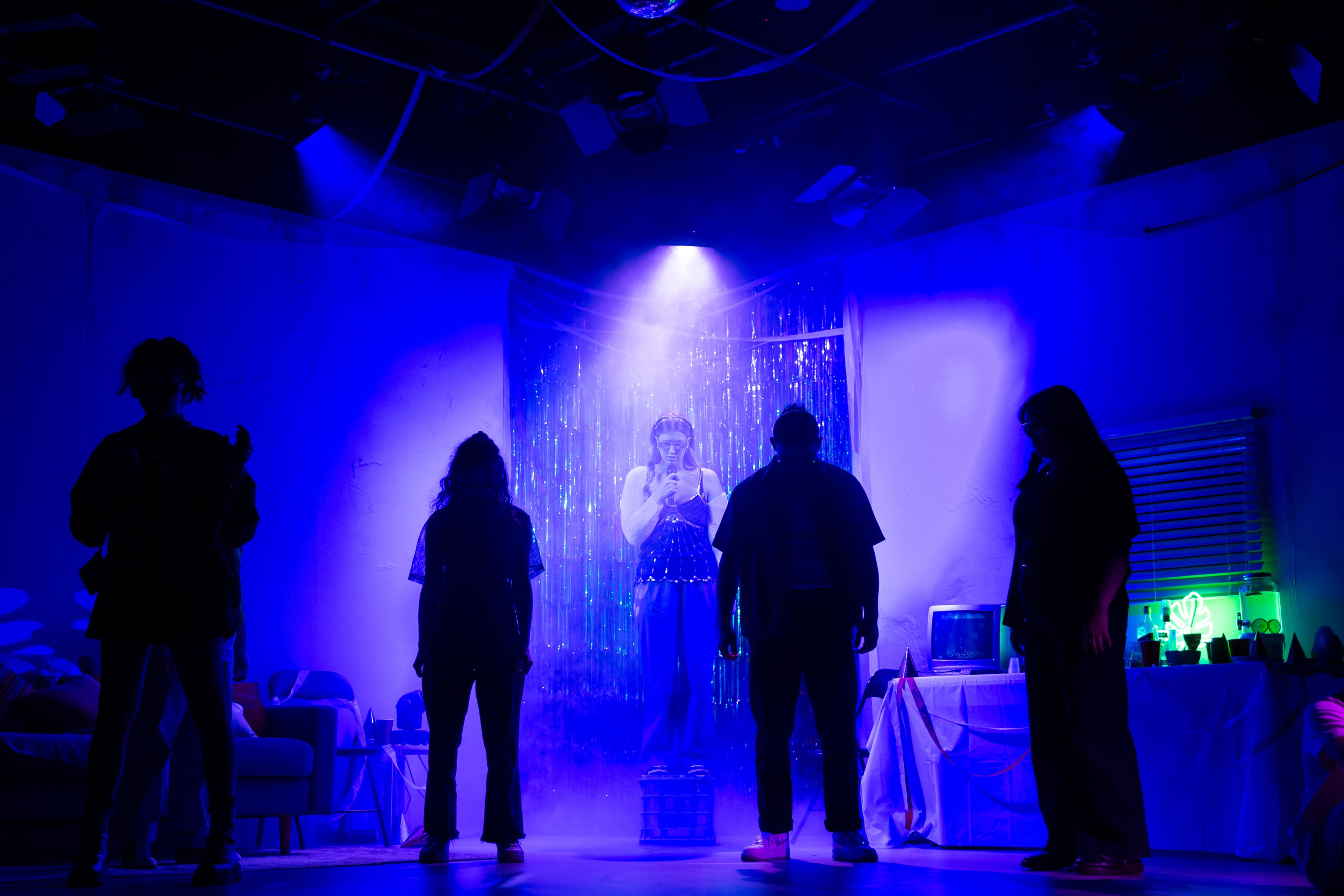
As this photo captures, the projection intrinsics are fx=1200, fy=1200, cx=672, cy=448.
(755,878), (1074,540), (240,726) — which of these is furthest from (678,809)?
(1074,540)

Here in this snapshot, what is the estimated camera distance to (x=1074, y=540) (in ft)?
11.1

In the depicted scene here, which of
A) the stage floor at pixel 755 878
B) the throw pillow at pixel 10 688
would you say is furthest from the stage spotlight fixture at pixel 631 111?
the throw pillow at pixel 10 688

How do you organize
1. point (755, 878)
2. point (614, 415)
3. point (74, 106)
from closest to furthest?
point (755, 878) → point (74, 106) → point (614, 415)

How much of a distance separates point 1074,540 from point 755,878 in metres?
1.28

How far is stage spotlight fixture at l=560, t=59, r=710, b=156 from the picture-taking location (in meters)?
5.37

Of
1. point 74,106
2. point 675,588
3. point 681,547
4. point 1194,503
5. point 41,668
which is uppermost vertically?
point 74,106

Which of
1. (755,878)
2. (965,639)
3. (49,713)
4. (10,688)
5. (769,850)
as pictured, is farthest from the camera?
(965,639)

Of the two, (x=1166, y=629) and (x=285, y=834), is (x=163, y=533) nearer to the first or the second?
(x=285, y=834)

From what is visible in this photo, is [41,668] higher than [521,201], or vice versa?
[521,201]

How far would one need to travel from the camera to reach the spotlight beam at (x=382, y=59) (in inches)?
206

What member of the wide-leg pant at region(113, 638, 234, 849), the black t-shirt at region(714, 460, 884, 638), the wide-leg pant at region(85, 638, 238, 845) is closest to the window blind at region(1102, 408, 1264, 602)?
the black t-shirt at region(714, 460, 884, 638)

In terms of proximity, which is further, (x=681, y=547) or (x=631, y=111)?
(x=681, y=547)

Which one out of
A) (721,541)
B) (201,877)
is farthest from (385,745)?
(201,877)

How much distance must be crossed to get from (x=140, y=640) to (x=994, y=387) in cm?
421
